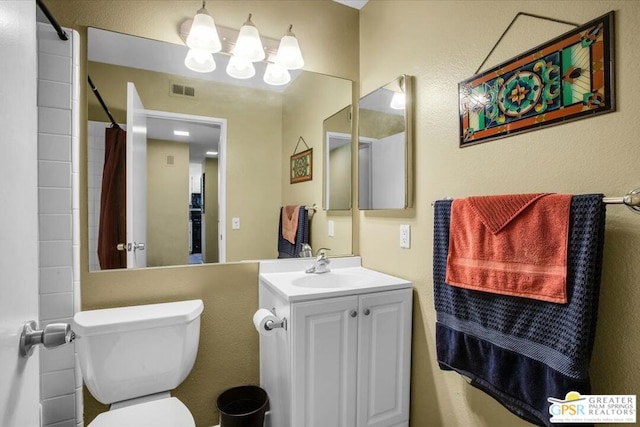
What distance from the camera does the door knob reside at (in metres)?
0.61

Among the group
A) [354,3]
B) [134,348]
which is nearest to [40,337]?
[134,348]

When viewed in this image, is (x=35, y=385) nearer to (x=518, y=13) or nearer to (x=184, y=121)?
(x=184, y=121)

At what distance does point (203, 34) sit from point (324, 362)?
164 cm

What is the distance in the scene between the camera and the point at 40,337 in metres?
0.63

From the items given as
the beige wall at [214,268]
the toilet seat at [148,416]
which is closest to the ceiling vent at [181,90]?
the beige wall at [214,268]

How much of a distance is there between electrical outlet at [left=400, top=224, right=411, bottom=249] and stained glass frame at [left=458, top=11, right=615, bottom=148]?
1.66 ft

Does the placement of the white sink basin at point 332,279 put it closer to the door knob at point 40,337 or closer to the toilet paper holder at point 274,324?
the toilet paper holder at point 274,324

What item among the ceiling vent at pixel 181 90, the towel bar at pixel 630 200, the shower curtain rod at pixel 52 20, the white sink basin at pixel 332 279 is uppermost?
the shower curtain rod at pixel 52 20

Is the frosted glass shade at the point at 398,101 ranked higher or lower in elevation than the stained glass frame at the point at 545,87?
higher

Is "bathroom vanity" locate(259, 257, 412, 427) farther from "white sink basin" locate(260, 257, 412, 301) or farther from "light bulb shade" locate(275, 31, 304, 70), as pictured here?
"light bulb shade" locate(275, 31, 304, 70)

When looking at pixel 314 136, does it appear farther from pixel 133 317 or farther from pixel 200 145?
pixel 133 317

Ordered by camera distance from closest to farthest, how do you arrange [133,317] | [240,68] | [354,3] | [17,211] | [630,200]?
1. [17,211]
2. [630,200]
3. [133,317]
4. [240,68]
5. [354,3]

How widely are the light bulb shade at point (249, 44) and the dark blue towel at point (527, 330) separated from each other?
122cm

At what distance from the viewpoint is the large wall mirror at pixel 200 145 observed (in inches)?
58.9
